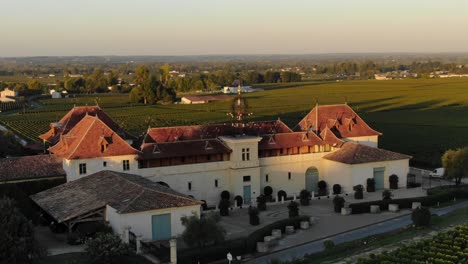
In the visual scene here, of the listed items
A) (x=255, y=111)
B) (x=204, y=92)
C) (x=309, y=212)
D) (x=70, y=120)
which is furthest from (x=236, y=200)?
(x=204, y=92)

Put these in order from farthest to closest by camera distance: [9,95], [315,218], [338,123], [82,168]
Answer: [9,95] → [338,123] → [82,168] → [315,218]

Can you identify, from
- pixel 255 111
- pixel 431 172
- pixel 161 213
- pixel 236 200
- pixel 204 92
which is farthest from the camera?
pixel 204 92

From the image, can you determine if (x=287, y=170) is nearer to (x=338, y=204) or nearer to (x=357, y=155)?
(x=357, y=155)

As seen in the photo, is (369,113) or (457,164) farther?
(369,113)

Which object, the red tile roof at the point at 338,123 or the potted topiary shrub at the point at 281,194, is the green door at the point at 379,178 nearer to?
the red tile roof at the point at 338,123

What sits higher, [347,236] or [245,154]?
[245,154]

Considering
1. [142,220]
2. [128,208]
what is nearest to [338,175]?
[142,220]

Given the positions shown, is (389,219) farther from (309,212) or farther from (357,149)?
(357,149)
